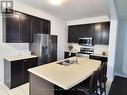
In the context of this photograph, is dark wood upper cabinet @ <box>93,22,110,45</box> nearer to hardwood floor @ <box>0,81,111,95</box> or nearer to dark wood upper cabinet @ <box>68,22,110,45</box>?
dark wood upper cabinet @ <box>68,22,110,45</box>

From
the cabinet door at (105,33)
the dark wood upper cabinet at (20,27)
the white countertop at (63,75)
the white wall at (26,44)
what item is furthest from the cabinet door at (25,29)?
the cabinet door at (105,33)

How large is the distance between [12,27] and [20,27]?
0.83 feet

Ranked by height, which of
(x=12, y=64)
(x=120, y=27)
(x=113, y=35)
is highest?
(x=120, y=27)

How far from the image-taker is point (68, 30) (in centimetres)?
545

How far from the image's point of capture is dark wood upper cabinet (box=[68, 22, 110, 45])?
4.09 m

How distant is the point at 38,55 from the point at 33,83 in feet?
5.41

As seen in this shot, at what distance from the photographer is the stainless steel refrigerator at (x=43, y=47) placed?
10.9ft

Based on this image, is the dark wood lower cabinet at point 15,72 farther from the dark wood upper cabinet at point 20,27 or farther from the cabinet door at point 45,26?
the cabinet door at point 45,26

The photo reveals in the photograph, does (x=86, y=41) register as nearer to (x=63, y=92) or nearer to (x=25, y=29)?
(x=25, y=29)

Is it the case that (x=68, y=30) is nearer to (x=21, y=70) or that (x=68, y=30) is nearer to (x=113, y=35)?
(x=113, y=35)

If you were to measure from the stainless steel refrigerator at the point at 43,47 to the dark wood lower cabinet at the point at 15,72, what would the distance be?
0.42 m

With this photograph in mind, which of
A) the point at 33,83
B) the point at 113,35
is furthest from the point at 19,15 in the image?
the point at 113,35

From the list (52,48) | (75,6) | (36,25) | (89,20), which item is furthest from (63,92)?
(89,20)

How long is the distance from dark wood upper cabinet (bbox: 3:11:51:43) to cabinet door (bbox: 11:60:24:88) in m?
0.71
